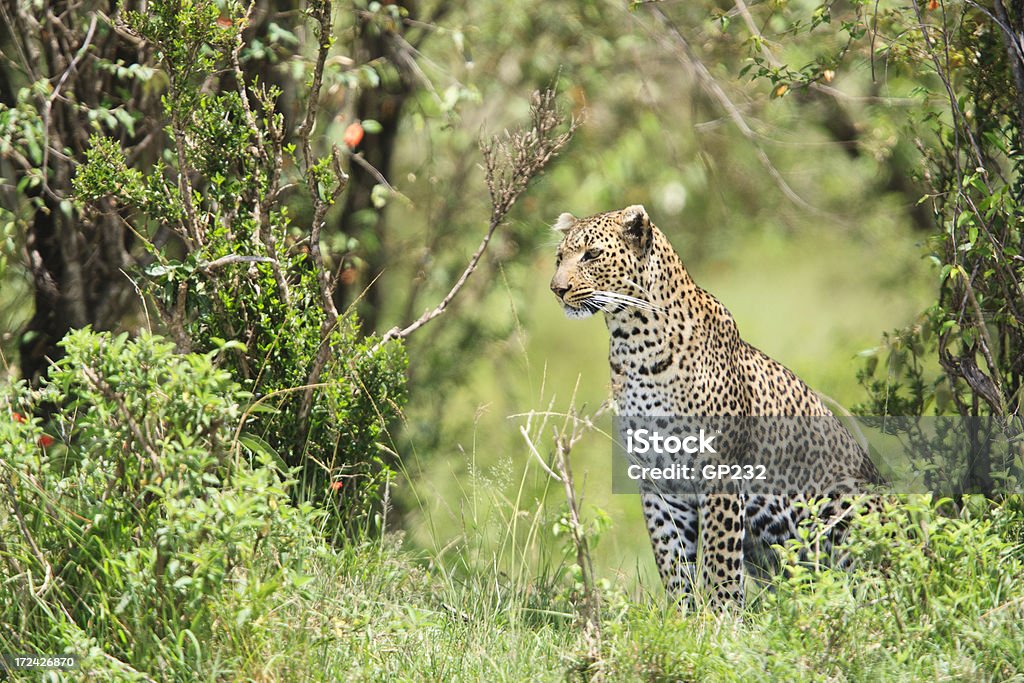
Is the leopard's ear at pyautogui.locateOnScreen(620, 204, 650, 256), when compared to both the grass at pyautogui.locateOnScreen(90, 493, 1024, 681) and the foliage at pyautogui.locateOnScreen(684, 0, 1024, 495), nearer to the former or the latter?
the foliage at pyautogui.locateOnScreen(684, 0, 1024, 495)

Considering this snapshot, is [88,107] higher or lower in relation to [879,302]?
higher

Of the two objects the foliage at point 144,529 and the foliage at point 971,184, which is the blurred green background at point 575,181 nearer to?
the foliage at point 971,184

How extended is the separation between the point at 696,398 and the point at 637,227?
77cm

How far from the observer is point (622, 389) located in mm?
5660

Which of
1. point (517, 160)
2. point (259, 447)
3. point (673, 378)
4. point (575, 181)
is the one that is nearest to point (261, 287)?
point (259, 447)

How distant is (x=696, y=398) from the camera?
218 inches

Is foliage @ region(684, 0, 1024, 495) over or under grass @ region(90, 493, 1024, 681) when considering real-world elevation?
over

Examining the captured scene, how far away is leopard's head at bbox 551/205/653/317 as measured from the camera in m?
5.41

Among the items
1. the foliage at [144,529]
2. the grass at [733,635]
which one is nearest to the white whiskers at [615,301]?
the grass at [733,635]

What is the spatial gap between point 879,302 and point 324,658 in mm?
11928

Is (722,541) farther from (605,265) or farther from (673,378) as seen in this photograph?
(605,265)

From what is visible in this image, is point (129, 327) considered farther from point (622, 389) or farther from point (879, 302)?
point (879, 302)

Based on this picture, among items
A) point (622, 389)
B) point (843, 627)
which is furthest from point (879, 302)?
point (843, 627)

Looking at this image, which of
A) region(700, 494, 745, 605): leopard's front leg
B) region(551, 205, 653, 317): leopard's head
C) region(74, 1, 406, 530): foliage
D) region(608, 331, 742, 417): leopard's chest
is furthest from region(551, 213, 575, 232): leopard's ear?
region(700, 494, 745, 605): leopard's front leg
